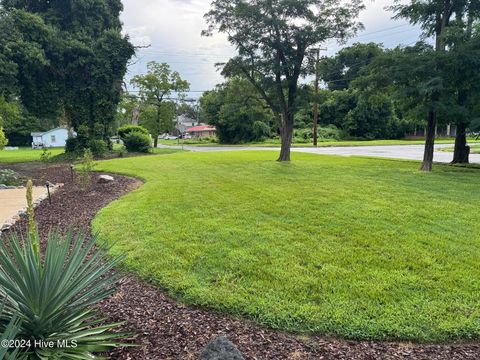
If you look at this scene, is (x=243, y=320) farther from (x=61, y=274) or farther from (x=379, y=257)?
(x=379, y=257)

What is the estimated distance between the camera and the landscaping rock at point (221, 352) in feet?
6.44

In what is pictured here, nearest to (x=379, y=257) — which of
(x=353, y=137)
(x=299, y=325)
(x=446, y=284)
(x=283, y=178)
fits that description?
(x=446, y=284)

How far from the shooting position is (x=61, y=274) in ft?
7.43

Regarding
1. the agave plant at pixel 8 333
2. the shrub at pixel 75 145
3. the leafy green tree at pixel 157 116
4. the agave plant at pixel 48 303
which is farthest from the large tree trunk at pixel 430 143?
the leafy green tree at pixel 157 116

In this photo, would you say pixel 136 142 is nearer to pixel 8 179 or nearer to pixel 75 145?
pixel 75 145

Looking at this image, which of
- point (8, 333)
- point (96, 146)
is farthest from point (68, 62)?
point (8, 333)

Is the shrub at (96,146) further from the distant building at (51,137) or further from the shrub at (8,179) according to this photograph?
the distant building at (51,137)

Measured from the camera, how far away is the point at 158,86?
2980 cm

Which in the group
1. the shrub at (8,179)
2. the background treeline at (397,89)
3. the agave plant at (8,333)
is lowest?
the shrub at (8,179)

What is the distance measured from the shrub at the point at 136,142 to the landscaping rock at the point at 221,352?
74.5 feet

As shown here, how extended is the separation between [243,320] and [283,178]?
7237 mm

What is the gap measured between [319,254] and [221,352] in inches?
86.5

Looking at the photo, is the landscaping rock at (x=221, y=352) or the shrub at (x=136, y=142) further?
the shrub at (x=136, y=142)

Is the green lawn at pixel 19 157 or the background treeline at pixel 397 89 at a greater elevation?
the background treeline at pixel 397 89
